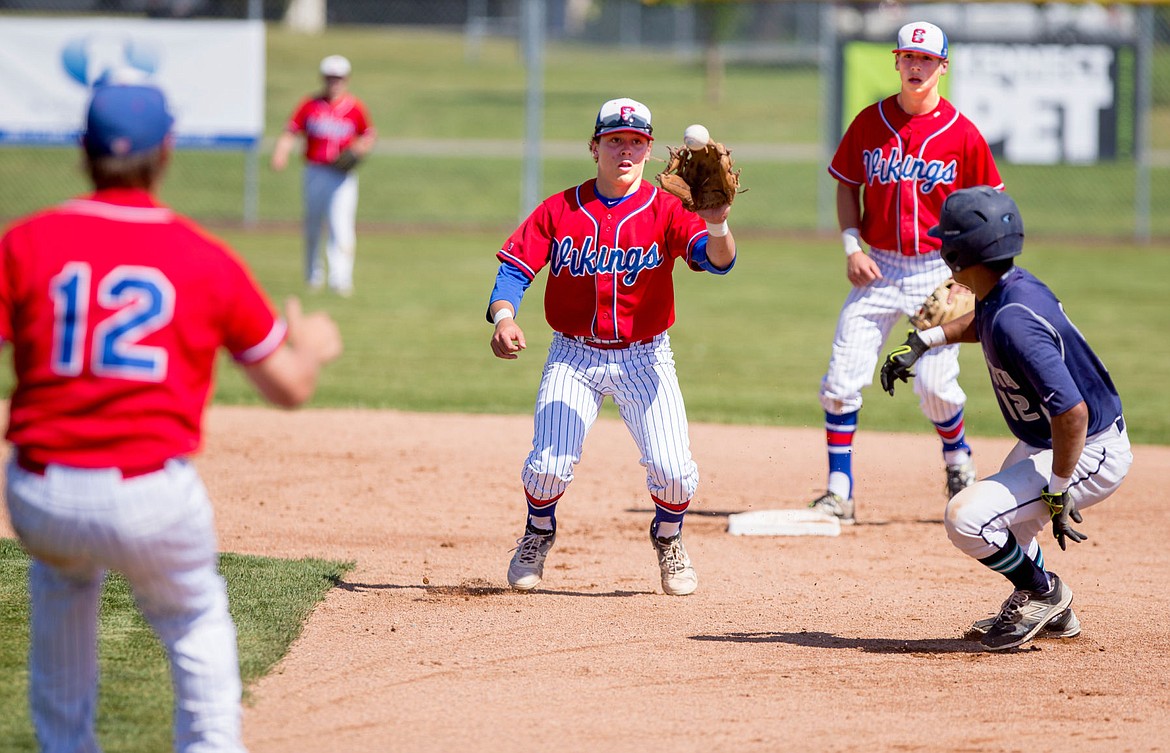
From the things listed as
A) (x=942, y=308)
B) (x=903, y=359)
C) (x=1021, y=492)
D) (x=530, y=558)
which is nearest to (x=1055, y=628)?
(x=1021, y=492)

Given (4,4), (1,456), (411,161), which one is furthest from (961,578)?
(4,4)

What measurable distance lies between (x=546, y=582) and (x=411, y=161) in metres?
21.5

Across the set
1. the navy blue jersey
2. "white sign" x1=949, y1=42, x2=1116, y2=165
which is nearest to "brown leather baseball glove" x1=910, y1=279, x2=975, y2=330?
the navy blue jersey

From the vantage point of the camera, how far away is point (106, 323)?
2.96 m

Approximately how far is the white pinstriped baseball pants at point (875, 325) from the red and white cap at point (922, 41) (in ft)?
3.20

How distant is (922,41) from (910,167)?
0.60 metres

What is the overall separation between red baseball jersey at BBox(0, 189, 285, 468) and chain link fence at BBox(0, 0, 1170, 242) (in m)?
15.4

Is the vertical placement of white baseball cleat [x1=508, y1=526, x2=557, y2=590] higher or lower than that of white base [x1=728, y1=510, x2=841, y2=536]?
higher

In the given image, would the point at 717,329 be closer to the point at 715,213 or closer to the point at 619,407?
the point at 619,407

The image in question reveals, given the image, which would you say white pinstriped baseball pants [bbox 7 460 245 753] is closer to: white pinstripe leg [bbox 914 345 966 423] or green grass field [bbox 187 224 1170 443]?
white pinstripe leg [bbox 914 345 966 423]

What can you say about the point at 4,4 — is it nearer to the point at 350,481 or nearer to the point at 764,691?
the point at 350,481

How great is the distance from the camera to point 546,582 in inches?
229

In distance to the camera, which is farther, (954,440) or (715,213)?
(954,440)

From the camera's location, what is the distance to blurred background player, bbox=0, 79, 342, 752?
297 cm
